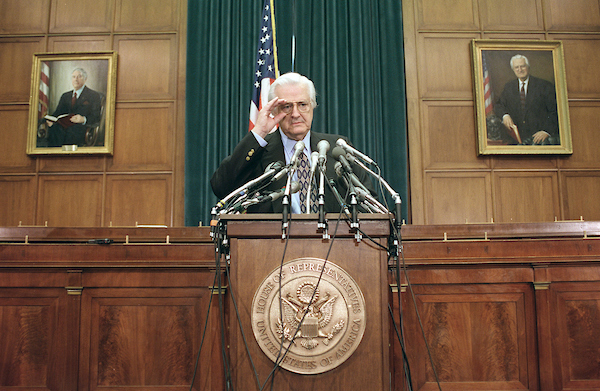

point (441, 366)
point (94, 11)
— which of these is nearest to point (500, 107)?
point (441, 366)

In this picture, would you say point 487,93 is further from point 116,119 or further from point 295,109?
point 116,119

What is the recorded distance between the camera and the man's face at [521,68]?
5.68 meters

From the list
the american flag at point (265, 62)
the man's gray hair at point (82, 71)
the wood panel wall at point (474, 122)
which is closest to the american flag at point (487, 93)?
the wood panel wall at point (474, 122)

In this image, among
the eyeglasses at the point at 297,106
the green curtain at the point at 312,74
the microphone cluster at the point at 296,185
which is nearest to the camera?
the microphone cluster at the point at 296,185

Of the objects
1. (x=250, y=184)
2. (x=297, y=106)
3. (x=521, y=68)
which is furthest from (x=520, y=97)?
(x=250, y=184)

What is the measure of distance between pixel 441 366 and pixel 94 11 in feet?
17.9

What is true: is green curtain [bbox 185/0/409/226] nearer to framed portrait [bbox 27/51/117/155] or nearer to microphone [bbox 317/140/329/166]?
framed portrait [bbox 27/51/117/155]

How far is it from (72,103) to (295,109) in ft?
12.7

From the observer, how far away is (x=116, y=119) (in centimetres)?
575

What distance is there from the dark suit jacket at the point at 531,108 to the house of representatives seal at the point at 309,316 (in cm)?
440

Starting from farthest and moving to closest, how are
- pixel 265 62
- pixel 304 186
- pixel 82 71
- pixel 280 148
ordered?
pixel 82 71 → pixel 265 62 → pixel 280 148 → pixel 304 186

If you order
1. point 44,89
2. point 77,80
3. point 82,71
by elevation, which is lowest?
point 44,89

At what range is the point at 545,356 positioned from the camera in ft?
8.81

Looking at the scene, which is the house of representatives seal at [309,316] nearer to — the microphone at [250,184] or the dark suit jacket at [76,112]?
the microphone at [250,184]
